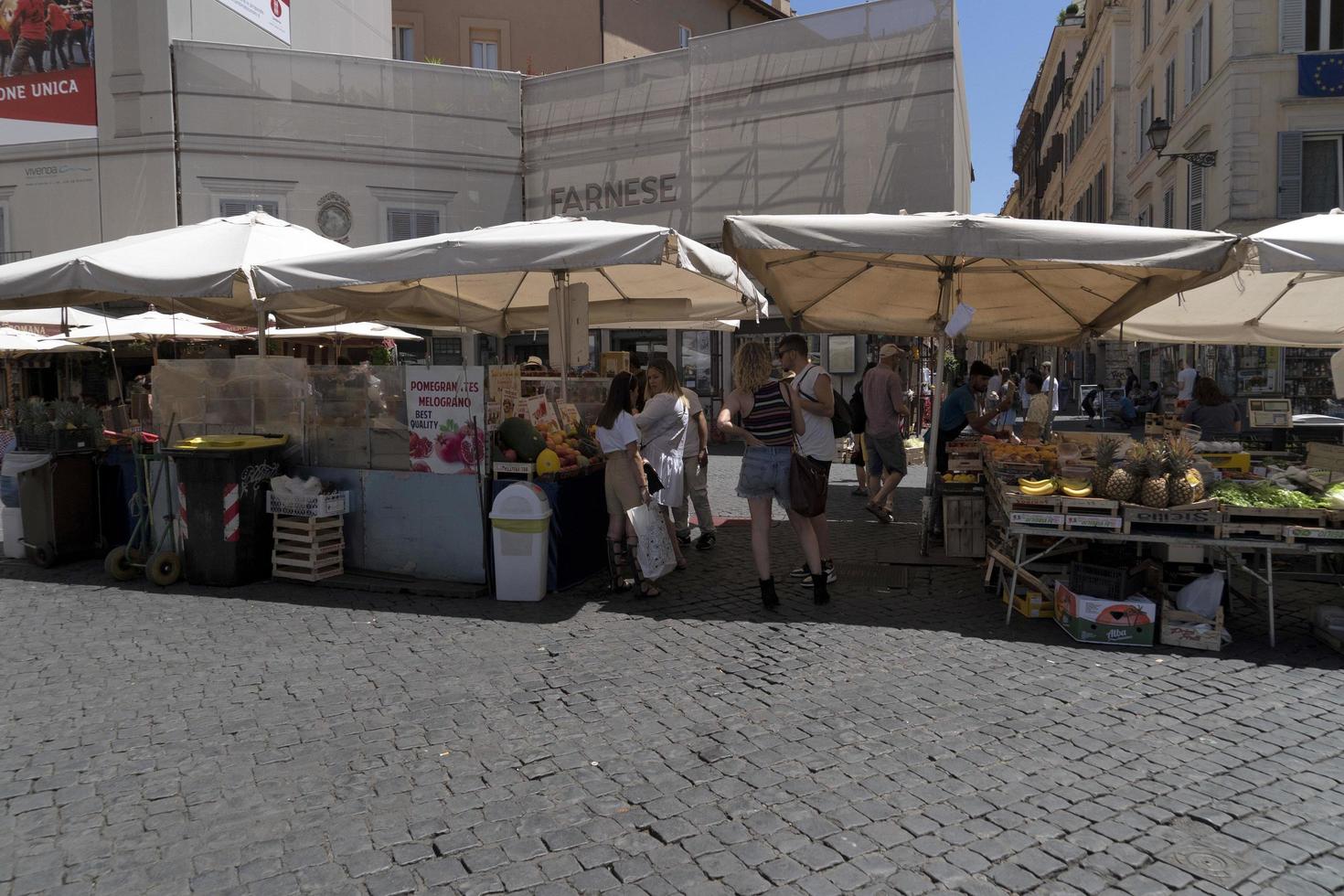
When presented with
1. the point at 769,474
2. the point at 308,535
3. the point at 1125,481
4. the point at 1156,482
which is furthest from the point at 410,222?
the point at 1156,482

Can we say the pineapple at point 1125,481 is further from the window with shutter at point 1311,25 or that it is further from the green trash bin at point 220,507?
the window with shutter at point 1311,25

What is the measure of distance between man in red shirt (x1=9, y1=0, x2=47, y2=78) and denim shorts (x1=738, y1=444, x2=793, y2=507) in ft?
71.8

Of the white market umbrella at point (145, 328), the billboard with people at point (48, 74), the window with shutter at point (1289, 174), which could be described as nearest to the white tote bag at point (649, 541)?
the white market umbrella at point (145, 328)

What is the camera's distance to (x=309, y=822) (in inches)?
132

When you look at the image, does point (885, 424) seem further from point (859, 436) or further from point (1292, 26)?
point (1292, 26)

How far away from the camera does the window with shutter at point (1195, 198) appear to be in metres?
21.9

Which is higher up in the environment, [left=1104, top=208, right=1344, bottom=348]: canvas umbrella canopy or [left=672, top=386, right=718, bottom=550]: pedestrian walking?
[left=1104, top=208, right=1344, bottom=348]: canvas umbrella canopy

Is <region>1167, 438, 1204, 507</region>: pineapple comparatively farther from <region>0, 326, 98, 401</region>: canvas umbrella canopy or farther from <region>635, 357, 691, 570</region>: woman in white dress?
<region>0, 326, 98, 401</region>: canvas umbrella canopy

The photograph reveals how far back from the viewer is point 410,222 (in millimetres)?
21359

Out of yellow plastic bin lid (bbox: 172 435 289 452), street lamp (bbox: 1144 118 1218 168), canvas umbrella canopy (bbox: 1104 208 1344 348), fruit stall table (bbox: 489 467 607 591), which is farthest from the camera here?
street lamp (bbox: 1144 118 1218 168)

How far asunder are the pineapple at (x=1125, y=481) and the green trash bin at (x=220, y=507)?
20.2 ft

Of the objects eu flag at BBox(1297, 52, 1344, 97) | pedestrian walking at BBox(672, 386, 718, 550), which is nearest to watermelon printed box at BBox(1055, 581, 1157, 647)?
pedestrian walking at BBox(672, 386, 718, 550)

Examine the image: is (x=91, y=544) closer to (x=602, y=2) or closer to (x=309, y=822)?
(x=309, y=822)

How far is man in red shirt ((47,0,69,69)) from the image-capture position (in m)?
19.9
